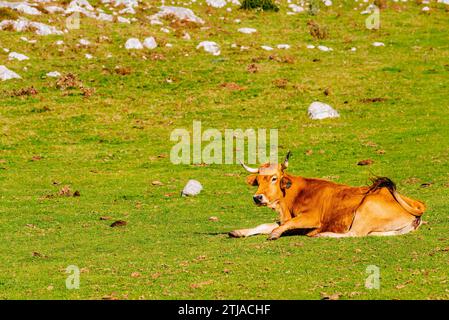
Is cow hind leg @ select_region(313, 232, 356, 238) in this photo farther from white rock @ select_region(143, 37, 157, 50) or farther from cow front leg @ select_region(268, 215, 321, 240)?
white rock @ select_region(143, 37, 157, 50)

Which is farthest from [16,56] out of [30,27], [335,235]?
[335,235]

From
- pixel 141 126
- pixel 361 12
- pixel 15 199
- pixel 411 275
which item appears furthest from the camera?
pixel 361 12

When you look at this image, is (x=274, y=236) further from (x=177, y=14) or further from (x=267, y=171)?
(x=177, y=14)

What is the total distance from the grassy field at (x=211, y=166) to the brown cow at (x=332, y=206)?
0.45m

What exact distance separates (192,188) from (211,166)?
422 cm

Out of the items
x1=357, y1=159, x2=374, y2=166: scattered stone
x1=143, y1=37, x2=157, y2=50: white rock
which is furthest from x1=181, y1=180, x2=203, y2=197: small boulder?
x1=143, y1=37, x2=157, y2=50: white rock

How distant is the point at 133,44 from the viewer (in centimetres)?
4703

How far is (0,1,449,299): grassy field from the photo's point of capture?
609 inches

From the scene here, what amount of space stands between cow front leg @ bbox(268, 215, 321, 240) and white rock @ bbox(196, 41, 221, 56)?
29.3 m

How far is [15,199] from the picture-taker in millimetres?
27609

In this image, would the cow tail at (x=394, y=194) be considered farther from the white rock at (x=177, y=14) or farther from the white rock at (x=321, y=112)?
the white rock at (x=177, y=14)

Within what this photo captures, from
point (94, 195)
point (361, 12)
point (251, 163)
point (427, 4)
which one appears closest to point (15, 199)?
point (94, 195)
